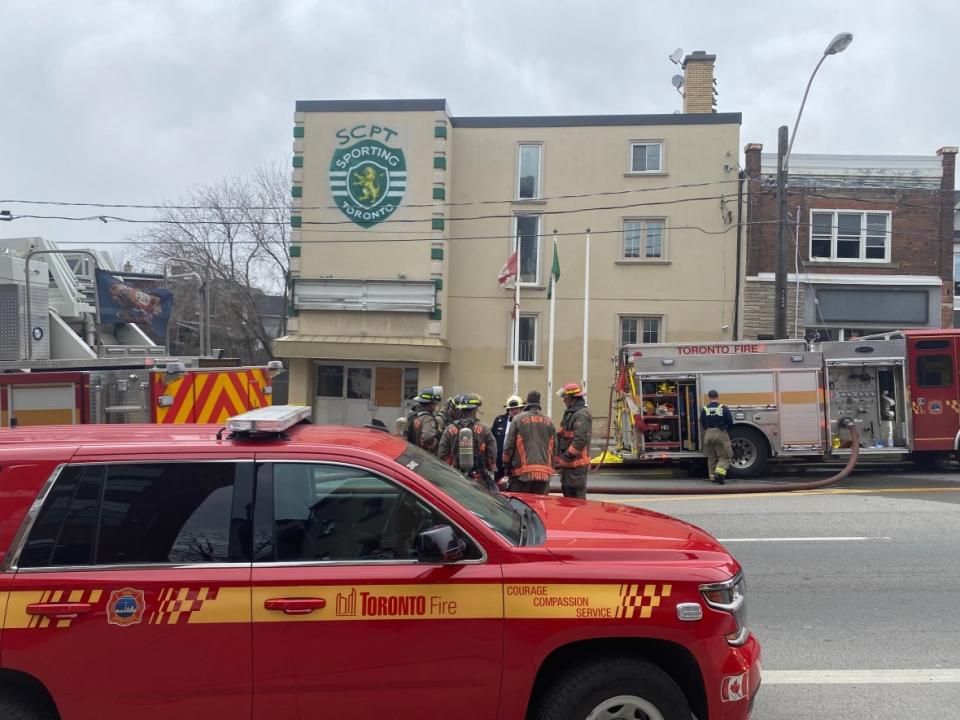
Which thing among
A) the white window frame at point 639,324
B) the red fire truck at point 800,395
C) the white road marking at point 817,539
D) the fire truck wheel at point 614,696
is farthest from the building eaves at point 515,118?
the fire truck wheel at point 614,696

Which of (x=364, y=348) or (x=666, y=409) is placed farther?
(x=364, y=348)

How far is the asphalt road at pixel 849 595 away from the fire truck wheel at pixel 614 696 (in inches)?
51.7

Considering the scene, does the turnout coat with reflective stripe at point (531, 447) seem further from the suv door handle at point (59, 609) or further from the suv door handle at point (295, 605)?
the suv door handle at point (59, 609)

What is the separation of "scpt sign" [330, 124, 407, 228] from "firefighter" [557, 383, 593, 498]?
1276cm

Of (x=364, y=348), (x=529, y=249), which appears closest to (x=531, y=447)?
(x=364, y=348)

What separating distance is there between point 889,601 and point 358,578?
4.87 meters

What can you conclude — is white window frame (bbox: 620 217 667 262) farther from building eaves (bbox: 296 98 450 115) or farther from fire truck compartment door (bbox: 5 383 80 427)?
fire truck compartment door (bbox: 5 383 80 427)

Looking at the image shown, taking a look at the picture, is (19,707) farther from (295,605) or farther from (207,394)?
(207,394)

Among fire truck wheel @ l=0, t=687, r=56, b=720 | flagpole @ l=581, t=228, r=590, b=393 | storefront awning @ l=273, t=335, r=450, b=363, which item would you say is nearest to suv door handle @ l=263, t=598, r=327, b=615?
fire truck wheel @ l=0, t=687, r=56, b=720

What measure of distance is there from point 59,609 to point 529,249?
62.7ft

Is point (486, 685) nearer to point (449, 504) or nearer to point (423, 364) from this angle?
point (449, 504)

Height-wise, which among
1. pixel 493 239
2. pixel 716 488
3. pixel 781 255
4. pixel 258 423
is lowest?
pixel 716 488

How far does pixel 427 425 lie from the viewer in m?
9.34

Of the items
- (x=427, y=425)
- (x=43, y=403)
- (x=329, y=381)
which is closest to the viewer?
(x=43, y=403)
